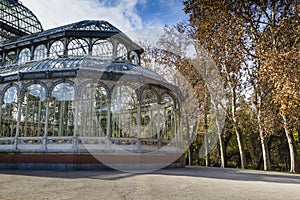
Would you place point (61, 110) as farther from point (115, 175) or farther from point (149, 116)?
point (115, 175)

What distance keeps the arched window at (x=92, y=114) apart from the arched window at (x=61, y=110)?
115cm

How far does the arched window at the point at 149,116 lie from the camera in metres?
17.5

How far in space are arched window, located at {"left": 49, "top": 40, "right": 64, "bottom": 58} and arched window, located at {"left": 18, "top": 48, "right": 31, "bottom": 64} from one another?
196 cm

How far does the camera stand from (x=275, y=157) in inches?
1225

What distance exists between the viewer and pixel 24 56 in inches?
734

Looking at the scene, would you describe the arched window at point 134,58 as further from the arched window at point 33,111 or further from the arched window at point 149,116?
the arched window at point 33,111

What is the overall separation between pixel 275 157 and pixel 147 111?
20.6 metres

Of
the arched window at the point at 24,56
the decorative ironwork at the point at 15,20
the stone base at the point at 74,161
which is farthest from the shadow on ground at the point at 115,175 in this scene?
the decorative ironwork at the point at 15,20

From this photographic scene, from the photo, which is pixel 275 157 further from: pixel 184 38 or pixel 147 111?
pixel 147 111

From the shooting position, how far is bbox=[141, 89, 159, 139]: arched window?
1745 centimetres

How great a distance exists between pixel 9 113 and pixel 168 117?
32.3ft

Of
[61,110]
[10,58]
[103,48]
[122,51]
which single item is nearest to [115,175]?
[61,110]

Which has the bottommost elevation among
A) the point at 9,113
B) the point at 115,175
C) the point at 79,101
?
the point at 115,175

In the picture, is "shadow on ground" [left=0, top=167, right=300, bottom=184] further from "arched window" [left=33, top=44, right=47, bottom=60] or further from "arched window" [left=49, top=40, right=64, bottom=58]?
"arched window" [left=33, top=44, right=47, bottom=60]
